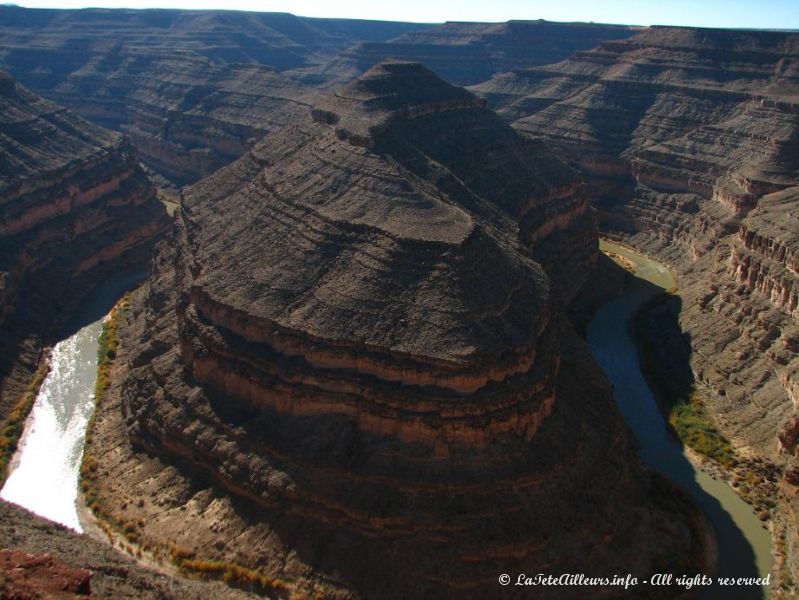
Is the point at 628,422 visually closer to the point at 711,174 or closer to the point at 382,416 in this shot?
the point at 382,416

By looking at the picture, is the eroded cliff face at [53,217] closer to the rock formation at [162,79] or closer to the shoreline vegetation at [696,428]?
the rock formation at [162,79]

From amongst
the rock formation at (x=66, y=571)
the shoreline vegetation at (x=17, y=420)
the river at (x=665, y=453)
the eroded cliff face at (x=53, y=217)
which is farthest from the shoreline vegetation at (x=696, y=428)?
the eroded cliff face at (x=53, y=217)

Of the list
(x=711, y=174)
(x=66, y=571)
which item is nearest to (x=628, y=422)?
(x=66, y=571)

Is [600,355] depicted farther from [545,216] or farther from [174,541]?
[174,541]

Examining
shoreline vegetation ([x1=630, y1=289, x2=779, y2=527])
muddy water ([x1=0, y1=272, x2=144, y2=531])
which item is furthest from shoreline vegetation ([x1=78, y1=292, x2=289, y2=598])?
shoreline vegetation ([x1=630, y1=289, x2=779, y2=527])

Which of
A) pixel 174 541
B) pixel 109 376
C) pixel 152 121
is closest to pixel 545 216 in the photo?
pixel 109 376

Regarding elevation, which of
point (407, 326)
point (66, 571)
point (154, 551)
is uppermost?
point (407, 326)
